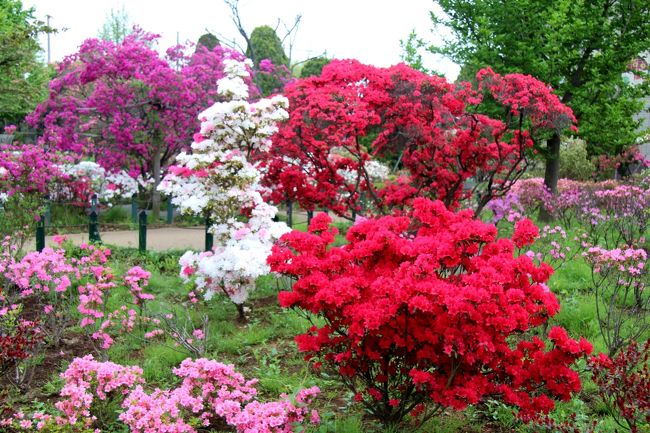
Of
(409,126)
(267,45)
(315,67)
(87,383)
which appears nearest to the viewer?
(87,383)

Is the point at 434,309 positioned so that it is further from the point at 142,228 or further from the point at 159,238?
the point at 159,238

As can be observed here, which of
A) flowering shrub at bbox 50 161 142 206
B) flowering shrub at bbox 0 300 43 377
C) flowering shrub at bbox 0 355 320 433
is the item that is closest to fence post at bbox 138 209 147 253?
flowering shrub at bbox 50 161 142 206

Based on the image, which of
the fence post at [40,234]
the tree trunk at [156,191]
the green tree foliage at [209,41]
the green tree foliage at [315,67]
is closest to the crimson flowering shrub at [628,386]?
the fence post at [40,234]

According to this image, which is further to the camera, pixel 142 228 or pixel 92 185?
pixel 92 185

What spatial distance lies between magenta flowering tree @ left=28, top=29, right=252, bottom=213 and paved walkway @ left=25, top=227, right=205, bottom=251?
6.04 ft

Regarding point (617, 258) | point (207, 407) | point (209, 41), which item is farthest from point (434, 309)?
point (209, 41)

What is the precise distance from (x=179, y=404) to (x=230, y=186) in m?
3.20

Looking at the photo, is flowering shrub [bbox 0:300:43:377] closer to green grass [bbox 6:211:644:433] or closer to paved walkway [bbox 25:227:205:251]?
green grass [bbox 6:211:644:433]

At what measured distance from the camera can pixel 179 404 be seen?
13.1 feet

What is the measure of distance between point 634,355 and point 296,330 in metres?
3.27

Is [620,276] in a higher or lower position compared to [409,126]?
lower

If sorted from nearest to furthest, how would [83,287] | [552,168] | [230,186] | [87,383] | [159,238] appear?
[87,383] < [83,287] < [230,186] < [159,238] < [552,168]

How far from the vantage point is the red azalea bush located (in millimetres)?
3189

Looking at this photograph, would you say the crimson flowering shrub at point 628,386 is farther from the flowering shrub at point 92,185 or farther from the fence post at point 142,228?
the flowering shrub at point 92,185
